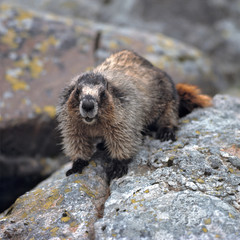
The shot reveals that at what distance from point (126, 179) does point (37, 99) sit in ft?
13.2

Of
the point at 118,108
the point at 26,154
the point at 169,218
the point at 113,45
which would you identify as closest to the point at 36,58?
the point at 113,45

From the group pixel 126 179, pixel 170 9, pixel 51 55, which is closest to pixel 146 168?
pixel 126 179

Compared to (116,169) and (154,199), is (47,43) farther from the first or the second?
(154,199)

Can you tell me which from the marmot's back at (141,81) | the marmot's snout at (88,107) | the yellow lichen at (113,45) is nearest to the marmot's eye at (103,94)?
the marmot's snout at (88,107)

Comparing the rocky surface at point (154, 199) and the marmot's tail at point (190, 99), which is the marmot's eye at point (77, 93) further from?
the marmot's tail at point (190, 99)

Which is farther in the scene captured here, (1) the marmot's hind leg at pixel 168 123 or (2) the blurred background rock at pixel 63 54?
(2) the blurred background rock at pixel 63 54

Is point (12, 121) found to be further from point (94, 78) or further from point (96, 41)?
point (96, 41)

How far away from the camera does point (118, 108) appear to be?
4.80m

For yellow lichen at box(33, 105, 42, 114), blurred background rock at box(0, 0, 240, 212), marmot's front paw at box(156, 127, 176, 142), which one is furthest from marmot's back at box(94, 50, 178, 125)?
yellow lichen at box(33, 105, 42, 114)

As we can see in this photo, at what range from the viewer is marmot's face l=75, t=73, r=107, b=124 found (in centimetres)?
427

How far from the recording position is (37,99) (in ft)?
24.6

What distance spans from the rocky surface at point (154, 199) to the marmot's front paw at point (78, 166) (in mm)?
95

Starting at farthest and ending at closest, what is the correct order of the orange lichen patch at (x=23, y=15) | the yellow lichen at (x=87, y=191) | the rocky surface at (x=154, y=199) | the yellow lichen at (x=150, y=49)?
the yellow lichen at (x=150, y=49)
the orange lichen patch at (x=23, y=15)
the yellow lichen at (x=87, y=191)
the rocky surface at (x=154, y=199)

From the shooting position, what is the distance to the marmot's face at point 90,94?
14.0ft
